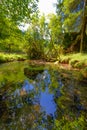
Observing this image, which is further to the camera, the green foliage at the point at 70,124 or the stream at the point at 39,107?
the stream at the point at 39,107

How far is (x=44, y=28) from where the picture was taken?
3872cm

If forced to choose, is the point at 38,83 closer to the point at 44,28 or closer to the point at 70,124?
the point at 70,124

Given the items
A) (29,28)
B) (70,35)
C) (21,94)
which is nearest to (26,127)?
(21,94)

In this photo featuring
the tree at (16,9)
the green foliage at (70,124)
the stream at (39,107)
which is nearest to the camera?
the green foliage at (70,124)

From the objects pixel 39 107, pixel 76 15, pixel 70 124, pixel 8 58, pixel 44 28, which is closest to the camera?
pixel 70 124

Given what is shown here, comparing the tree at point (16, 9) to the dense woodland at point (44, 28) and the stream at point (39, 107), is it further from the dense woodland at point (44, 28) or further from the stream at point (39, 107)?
the stream at point (39, 107)

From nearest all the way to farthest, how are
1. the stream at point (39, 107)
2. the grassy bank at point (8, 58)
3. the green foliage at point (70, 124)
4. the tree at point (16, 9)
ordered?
the green foliage at point (70, 124), the stream at point (39, 107), the tree at point (16, 9), the grassy bank at point (8, 58)

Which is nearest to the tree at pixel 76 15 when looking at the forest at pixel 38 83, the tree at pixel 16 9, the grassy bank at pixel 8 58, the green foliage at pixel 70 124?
the forest at pixel 38 83

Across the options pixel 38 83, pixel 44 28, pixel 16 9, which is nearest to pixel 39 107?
pixel 38 83

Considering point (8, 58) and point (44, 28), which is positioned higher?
point (44, 28)

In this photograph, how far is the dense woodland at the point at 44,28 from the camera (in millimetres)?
12738

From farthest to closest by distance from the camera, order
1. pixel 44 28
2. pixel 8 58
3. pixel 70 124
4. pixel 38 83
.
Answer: pixel 44 28
pixel 8 58
pixel 38 83
pixel 70 124

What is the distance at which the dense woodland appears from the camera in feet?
41.8

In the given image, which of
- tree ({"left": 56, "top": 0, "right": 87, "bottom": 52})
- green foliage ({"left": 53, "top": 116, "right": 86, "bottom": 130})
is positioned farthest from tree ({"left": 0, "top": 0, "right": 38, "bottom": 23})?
tree ({"left": 56, "top": 0, "right": 87, "bottom": 52})
